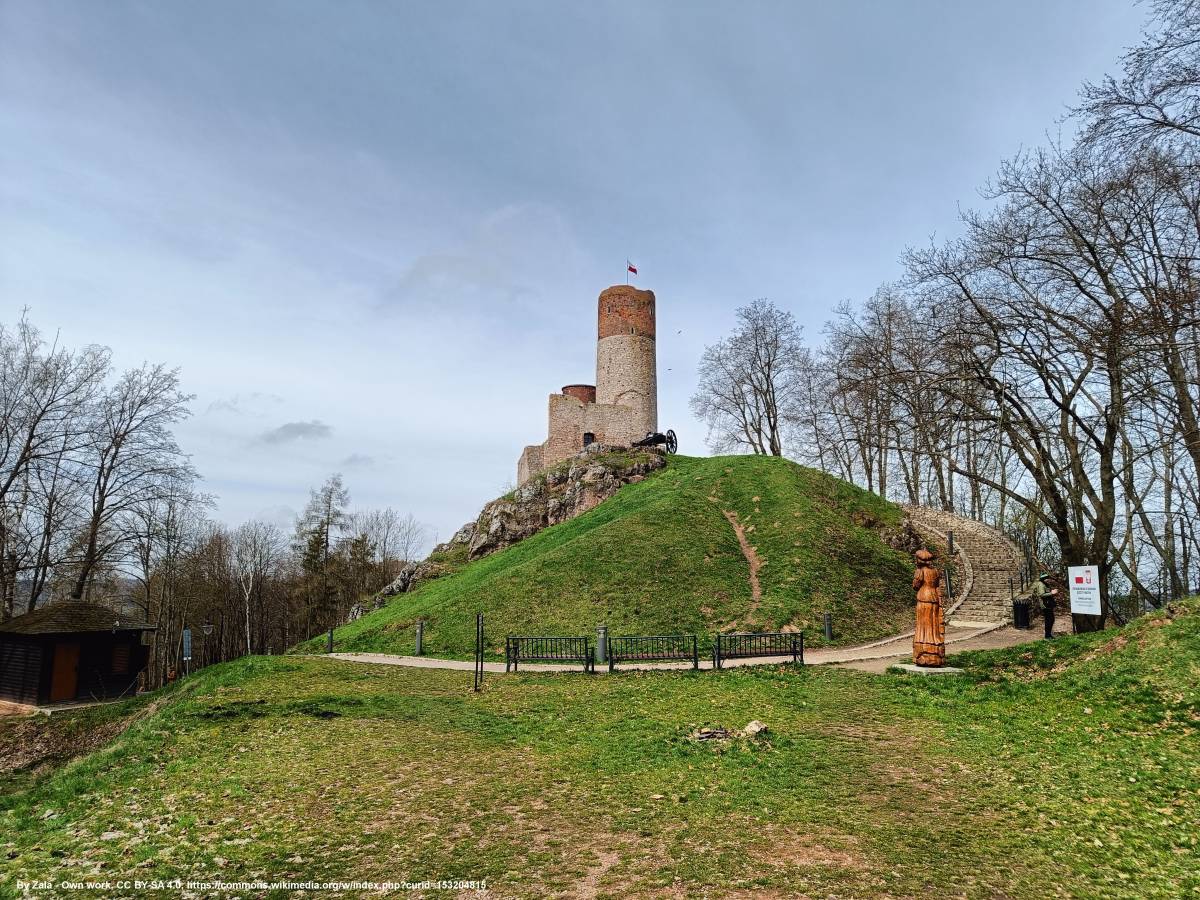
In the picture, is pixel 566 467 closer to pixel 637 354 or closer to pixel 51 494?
pixel 637 354

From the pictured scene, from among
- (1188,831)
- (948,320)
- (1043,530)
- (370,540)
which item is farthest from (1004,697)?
(370,540)

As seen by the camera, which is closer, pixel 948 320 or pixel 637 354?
pixel 948 320

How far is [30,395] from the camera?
74.7 feet

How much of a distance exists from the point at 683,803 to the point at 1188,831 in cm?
443

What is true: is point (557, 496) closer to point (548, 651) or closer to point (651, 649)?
point (548, 651)

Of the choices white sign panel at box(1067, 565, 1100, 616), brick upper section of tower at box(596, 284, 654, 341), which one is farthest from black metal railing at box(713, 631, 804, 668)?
brick upper section of tower at box(596, 284, 654, 341)

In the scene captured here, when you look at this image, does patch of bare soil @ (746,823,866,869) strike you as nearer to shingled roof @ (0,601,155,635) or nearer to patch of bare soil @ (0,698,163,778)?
patch of bare soil @ (0,698,163,778)

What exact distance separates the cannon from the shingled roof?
27501 mm

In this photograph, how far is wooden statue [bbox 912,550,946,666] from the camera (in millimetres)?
13750

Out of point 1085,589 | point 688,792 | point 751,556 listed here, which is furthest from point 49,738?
point 1085,589

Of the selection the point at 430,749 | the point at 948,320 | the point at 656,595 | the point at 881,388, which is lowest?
the point at 430,749

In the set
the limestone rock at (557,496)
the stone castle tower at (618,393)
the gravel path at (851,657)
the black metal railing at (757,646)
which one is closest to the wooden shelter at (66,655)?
the gravel path at (851,657)

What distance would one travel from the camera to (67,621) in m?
21.5

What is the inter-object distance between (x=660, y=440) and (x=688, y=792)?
35158 millimetres
